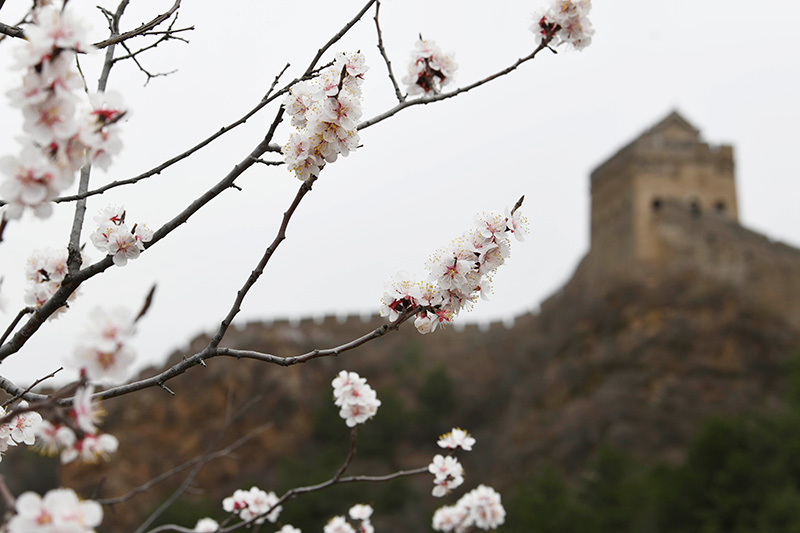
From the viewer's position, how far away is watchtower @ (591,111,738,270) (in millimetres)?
25781

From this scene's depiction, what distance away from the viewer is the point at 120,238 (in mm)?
2242

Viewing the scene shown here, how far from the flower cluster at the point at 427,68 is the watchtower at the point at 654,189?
78.4 feet

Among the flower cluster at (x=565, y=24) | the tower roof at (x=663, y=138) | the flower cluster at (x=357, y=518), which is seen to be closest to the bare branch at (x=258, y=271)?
the flower cluster at (x=565, y=24)

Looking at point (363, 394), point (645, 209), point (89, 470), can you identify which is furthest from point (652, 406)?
point (363, 394)

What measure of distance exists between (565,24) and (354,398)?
149 centimetres

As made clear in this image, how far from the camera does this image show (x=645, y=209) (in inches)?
1019

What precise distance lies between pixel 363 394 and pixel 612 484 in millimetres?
16674

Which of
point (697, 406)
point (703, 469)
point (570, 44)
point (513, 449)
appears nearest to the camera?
point (570, 44)

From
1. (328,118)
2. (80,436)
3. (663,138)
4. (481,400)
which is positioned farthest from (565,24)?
(481,400)

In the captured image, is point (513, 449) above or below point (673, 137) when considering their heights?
below

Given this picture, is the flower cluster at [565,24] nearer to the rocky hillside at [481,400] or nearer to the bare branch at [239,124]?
the bare branch at [239,124]

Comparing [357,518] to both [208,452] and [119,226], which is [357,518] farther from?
[119,226]

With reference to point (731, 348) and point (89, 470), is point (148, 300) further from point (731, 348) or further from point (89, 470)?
point (89, 470)

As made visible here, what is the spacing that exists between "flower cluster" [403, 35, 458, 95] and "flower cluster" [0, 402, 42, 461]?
1.63 metres
